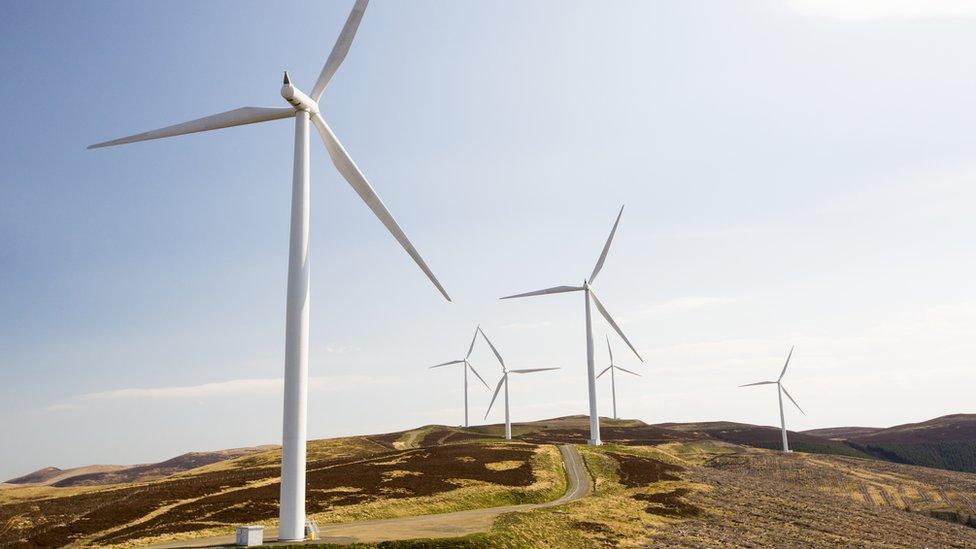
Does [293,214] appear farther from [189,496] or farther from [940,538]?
[940,538]

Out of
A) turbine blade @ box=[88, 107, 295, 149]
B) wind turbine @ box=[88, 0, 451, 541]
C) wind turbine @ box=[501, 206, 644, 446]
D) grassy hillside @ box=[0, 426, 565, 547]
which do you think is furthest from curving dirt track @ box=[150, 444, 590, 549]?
wind turbine @ box=[501, 206, 644, 446]

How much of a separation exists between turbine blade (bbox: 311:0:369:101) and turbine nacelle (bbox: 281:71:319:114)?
168 centimetres

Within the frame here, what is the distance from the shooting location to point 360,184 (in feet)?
132

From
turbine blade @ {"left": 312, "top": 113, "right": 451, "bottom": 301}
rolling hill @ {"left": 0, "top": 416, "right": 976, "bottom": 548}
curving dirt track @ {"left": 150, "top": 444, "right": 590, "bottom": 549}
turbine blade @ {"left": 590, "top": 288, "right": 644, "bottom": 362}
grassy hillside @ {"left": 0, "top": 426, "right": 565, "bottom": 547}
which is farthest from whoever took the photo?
turbine blade @ {"left": 590, "top": 288, "right": 644, "bottom": 362}

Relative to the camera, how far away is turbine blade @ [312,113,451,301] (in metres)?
38.1

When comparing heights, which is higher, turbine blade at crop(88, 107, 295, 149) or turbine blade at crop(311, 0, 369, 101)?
turbine blade at crop(311, 0, 369, 101)

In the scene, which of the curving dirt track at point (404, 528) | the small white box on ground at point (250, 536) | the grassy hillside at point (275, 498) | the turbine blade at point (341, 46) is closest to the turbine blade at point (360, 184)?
the turbine blade at point (341, 46)

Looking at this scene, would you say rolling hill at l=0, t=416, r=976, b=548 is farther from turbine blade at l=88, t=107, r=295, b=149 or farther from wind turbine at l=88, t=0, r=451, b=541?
turbine blade at l=88, t=107, r=295, b=149

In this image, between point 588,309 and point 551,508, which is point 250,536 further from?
point 588,309

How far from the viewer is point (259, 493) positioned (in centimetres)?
6262

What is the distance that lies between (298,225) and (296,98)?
7.88 metres

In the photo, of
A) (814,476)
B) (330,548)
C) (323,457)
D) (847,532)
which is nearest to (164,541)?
(330,548)

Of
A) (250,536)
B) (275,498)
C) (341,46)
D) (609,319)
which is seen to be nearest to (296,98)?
(341,46)

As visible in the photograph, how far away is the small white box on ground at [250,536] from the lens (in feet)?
119
